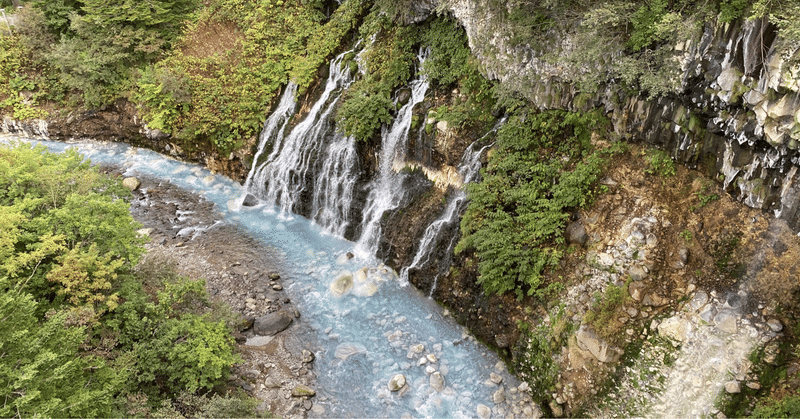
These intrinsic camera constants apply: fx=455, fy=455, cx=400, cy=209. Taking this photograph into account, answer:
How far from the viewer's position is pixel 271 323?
12.5m

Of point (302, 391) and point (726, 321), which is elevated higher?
point (726, 321)

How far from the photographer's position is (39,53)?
70.0 ft

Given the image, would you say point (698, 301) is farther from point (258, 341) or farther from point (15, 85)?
point (15, 85)

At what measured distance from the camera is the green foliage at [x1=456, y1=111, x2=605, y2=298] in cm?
1108

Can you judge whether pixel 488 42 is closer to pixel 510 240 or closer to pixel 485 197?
pixel 485 197

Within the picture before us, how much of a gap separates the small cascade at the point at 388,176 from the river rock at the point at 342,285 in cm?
122

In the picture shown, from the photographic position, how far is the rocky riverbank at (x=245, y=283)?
35.8 ft

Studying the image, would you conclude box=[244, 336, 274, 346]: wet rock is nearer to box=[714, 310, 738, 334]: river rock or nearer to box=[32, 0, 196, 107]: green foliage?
box=[714, 310, 738, 334]: river rock

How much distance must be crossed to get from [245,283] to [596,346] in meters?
9.91

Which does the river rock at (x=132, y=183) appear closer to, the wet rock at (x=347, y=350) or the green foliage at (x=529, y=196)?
the wet rock at (x=347, y=350)

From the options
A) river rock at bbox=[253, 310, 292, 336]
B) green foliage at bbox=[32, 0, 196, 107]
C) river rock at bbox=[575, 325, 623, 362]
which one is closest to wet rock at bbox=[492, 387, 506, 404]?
river rock at bbox=[575, 325, 623, 362]

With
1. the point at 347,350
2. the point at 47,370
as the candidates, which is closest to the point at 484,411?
the point at 347,350

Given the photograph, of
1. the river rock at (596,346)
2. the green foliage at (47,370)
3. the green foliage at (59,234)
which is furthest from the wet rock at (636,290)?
the green foliage at (59,234)

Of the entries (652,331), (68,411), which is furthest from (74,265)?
(652,331)
